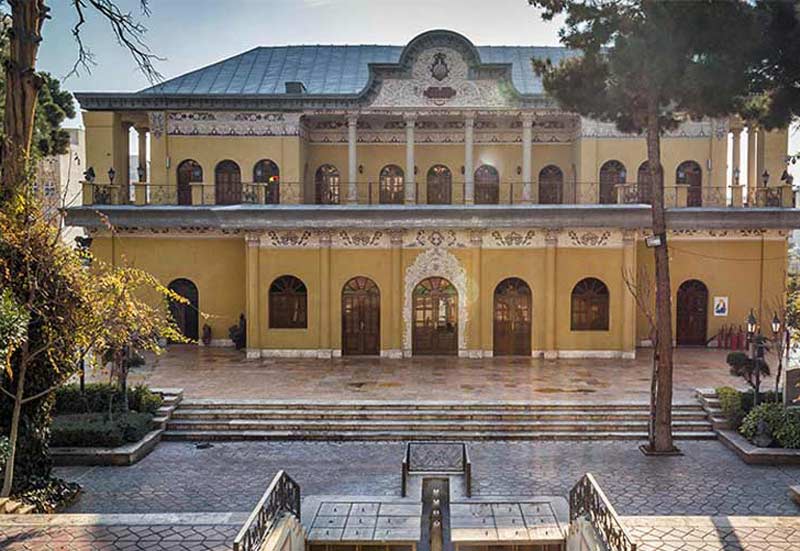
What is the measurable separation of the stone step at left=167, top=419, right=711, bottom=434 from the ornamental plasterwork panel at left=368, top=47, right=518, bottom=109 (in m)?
11.8

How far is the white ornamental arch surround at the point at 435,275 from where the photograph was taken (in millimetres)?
22547

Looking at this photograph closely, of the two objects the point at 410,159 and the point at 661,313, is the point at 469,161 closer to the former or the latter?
the point at 410,159

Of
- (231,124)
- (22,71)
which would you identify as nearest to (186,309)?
(231,124)

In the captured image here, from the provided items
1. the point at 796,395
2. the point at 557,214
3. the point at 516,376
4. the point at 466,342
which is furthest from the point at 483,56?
the point at 796,395

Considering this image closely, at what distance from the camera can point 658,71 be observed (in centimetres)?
1325

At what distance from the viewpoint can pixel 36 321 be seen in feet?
35.4

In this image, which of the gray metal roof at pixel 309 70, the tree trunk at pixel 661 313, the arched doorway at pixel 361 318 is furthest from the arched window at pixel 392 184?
the tree trunk at pixel 661 313

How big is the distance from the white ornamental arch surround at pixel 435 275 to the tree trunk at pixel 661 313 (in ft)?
29.1

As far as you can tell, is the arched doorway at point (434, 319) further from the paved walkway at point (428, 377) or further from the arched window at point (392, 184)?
the arched window at point (392, 184)

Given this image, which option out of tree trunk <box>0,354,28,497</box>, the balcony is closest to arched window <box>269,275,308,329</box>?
the balcony

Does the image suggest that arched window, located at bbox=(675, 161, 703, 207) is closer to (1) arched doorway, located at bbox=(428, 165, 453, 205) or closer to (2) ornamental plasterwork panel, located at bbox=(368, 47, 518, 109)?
(2) ornamental plasterwork panel, located at bbox=(368, 47, 518, 109)

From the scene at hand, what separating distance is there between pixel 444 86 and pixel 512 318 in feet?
26.0

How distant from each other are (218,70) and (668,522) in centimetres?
2383

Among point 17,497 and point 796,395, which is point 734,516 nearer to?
point 796,395
